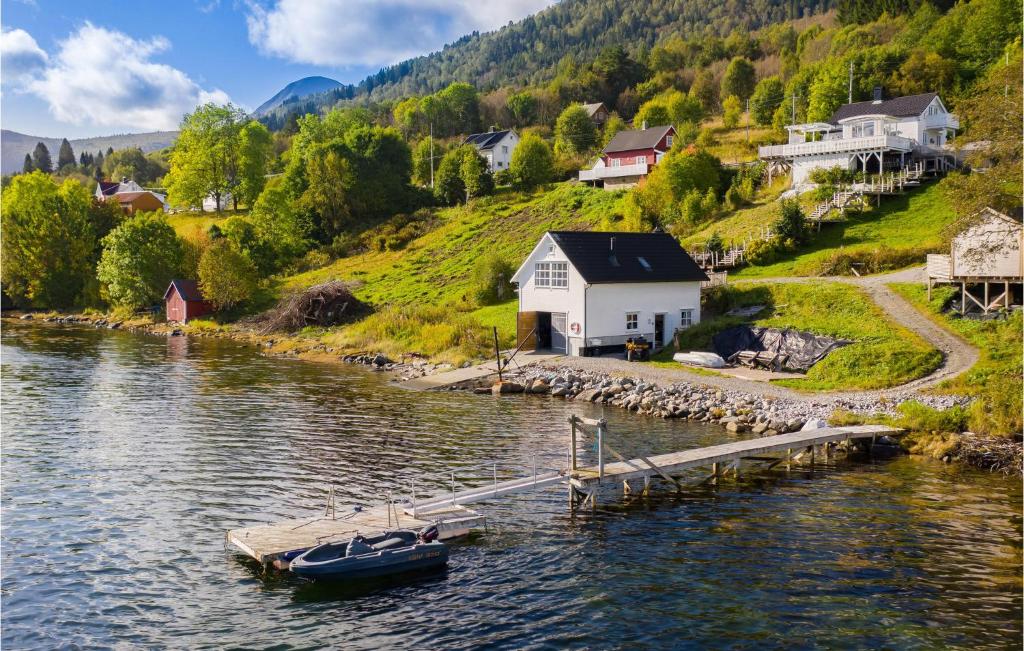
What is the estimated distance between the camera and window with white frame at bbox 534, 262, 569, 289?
137 ft

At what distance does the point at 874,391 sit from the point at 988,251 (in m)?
8.51

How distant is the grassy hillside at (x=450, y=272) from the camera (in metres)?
47.8

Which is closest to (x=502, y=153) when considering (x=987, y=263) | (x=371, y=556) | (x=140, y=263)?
(x=140, y=263)

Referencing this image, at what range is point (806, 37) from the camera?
132 meters

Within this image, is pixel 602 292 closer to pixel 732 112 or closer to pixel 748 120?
pixel 748 120

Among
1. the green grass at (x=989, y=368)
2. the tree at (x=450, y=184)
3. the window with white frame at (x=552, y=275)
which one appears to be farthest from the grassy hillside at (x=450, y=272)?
the green grass at (x=989, y=368)

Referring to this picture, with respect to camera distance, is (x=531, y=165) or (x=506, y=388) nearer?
(x=506, y=388)

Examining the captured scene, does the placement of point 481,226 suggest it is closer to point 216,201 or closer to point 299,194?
point 299,194

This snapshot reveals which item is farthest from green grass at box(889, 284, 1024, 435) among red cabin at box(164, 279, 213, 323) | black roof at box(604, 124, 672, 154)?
red cabin at box(164, 279, 213, 323)

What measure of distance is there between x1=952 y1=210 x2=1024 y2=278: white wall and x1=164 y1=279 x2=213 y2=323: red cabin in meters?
56.6

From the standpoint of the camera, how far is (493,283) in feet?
181

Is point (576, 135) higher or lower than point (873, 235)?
higher

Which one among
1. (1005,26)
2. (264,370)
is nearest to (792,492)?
(264,370)

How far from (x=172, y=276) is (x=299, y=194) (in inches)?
922
